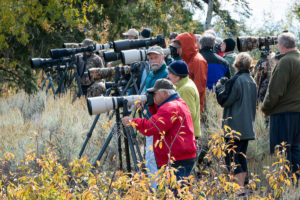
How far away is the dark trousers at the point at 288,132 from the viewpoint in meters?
4.52

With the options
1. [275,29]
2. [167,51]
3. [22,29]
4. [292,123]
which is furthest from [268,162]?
[275,29]

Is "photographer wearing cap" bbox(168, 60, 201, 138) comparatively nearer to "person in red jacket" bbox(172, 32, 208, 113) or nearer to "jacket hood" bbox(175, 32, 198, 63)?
"person in red jacket" bbox(172, 32, 208, 113)

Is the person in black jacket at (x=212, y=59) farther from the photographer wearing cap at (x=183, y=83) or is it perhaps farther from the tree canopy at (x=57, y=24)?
the tree canopy at (x=57, y=24)

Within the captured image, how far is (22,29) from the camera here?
10.4 m

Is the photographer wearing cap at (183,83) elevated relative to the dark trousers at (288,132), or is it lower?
elevated

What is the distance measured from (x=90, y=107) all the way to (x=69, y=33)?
29.1ft

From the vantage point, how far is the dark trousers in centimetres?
452

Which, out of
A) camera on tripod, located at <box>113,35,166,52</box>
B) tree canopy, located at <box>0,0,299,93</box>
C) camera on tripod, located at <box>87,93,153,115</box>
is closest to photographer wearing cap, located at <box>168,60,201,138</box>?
camera on tripod, located at <box>87,93,153,115</box>

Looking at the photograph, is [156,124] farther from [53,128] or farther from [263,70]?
[53,128]

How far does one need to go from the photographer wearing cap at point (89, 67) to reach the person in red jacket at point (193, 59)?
82.7 inches

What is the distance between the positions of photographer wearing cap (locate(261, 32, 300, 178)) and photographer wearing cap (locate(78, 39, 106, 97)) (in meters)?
3.26

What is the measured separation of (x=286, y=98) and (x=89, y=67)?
3837 mm

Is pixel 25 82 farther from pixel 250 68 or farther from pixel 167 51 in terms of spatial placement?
pixel 250 68

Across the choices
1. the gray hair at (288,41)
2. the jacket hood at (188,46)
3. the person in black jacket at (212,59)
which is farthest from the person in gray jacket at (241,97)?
the person in black jacket at (212,59)
